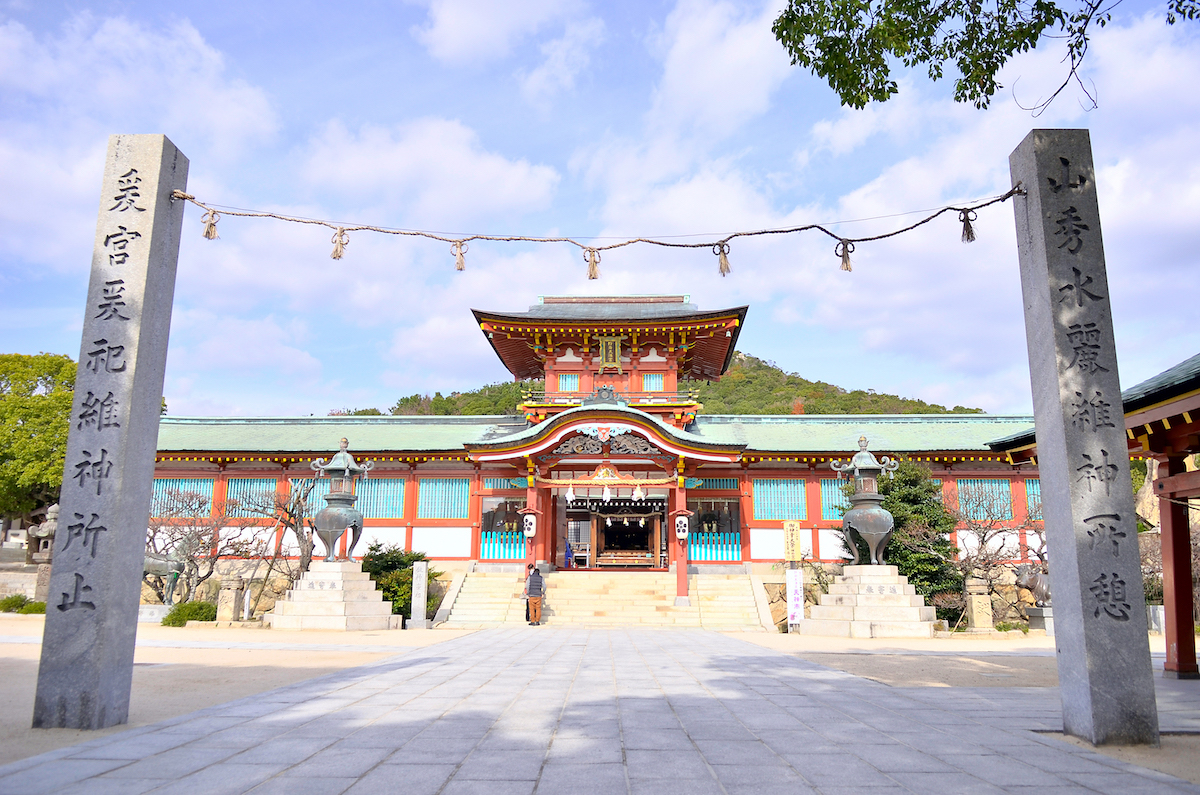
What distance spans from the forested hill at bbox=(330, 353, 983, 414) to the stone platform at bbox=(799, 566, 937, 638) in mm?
31976

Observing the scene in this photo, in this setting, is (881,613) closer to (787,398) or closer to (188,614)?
(188,614)

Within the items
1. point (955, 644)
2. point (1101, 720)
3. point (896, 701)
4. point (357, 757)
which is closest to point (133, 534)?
point (357, 757)

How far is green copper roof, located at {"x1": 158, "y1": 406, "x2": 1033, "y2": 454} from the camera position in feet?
73.2

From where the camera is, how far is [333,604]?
15102 millimetres

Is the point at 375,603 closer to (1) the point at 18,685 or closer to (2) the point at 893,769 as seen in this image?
(1) the point at 18,685

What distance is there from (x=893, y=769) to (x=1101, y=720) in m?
1.93

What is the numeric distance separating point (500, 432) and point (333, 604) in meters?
10.0

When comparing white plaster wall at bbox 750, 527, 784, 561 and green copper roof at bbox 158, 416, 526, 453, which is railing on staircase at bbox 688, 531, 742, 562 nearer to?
white plaster wall at bbox 750, 527, 784, 561

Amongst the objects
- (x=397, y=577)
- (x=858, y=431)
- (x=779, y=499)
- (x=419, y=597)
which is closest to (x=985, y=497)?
(x=858, y=431)

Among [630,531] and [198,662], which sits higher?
[630,531]

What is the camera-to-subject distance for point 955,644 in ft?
41.9

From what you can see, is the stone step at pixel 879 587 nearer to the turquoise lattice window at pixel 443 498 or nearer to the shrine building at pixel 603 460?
the shrine building at pixel 603 460

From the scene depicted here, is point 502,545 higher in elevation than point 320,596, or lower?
higher

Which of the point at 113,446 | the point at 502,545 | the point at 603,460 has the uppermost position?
the point at 603,460
